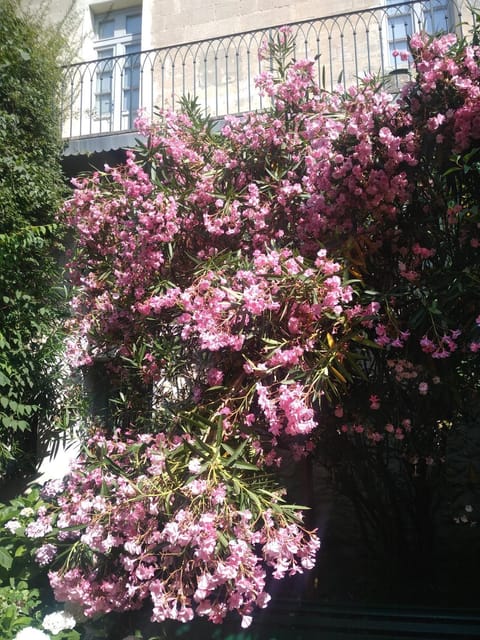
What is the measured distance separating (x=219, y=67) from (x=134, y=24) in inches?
70.7

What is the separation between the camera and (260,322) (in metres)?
2.63

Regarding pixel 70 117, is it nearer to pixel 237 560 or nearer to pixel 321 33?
pixel 321 33

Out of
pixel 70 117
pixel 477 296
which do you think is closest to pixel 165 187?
pixel 477 296

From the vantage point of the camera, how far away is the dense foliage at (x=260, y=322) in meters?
2.35

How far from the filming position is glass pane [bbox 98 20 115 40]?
7.91 metres

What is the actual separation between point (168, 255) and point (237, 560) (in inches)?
70.4

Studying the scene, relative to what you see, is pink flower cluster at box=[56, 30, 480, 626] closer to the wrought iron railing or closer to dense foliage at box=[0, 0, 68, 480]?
dense foliage at box=[0, 0, 68, 480]

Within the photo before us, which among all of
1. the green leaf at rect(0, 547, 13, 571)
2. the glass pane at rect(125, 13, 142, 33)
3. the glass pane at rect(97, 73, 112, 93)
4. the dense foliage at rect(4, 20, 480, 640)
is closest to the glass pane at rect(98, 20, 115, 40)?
the glass pane at rect(125, 13, 142, 33)

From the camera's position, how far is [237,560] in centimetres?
211

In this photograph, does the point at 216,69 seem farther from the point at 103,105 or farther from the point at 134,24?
the point at 134,24

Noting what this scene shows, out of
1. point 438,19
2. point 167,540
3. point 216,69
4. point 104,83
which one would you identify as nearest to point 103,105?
point 104,83

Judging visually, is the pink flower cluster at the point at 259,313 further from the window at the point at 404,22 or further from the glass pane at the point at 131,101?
the glass pane at the point at 131,101

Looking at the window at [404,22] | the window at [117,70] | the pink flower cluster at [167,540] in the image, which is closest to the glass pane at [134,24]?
the window at [117,70]

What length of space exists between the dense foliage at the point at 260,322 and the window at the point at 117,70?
374cm
